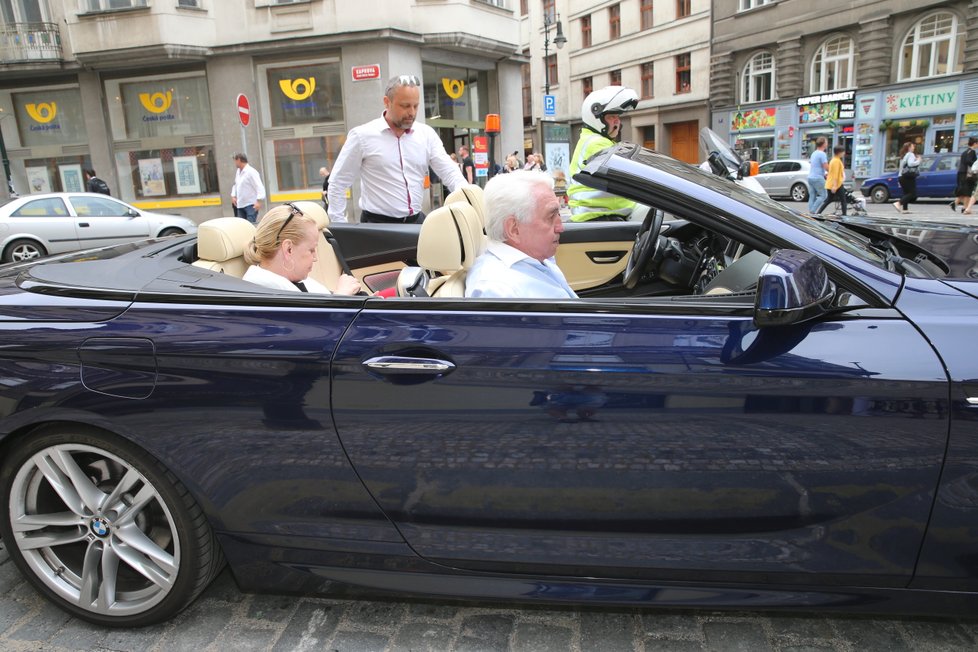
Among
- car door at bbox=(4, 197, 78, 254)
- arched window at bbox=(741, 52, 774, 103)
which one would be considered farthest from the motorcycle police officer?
arched window at bbox=(741, 52, 774, 103)

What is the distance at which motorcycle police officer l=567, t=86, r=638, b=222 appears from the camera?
422cm

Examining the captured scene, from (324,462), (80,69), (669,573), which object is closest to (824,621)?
(669,573)

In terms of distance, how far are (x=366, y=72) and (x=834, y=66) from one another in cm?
2173

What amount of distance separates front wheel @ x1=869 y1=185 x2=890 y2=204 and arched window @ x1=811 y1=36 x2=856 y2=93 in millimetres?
10051

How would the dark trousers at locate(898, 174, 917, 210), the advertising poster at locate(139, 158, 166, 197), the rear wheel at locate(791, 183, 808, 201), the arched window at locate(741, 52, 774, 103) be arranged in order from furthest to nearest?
1. the arched window at locate(741, 52, 774, 103)
2. the rear wheel at locate(791, 183, 808, 201)
3. the advertising poster at locate(139, 158, 166, 197)
4. the dark trousers at locate(898, 174, 917, 210)

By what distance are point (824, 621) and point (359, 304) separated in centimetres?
171

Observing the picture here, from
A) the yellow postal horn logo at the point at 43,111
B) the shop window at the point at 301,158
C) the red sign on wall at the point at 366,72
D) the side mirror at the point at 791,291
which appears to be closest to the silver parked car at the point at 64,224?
the shop window at the point at 301,158

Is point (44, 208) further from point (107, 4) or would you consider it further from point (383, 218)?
point (383, 218)

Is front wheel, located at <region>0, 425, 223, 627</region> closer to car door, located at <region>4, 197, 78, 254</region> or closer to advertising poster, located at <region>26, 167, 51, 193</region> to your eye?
car door, located at <region>4, 197, 78, 254</region>

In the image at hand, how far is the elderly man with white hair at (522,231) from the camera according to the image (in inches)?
94.1

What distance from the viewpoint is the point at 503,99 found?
22344 millimetres

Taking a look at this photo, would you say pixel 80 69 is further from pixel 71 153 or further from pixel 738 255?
pixel 738 255

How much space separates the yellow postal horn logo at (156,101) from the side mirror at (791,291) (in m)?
21.9

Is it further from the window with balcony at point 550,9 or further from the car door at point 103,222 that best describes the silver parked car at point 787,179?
the window with balcony at point 550,9
